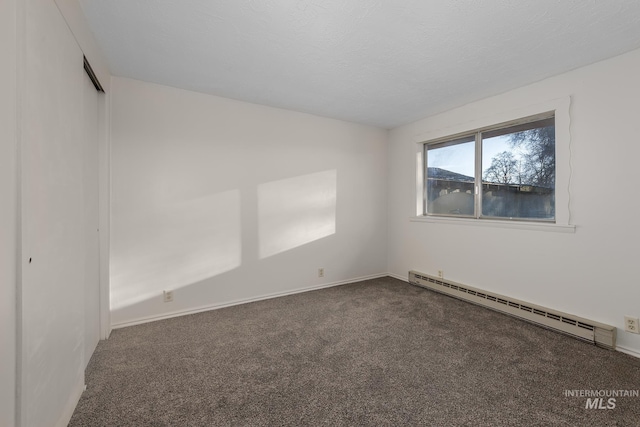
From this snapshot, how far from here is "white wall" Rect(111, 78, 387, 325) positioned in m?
2.70

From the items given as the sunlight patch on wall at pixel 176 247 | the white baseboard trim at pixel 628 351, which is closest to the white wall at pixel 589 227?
the white baseboard trim at pixel 628 351

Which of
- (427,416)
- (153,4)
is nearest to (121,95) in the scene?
(153,4)

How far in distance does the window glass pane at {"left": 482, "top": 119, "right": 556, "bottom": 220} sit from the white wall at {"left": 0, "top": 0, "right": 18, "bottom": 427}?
3.87 m

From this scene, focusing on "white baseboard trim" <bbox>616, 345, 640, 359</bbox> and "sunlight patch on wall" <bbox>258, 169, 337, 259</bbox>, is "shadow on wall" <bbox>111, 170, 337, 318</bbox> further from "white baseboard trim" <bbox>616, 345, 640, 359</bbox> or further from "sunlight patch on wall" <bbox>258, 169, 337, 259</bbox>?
"white baseboard trim" <bbox>616, 345, 640, 359</bbox>

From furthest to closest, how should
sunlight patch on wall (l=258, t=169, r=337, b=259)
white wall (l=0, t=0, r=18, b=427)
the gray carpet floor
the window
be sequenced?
sunlight patch on wall (l=258, t=169, r=337, b=259)
the window
the gray carpet floor
white wall (l=0, t=0, r=18, b=427)

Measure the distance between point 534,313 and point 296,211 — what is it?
283cm

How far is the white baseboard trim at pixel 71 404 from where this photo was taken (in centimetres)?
144

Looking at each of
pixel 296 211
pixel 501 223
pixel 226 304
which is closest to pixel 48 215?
pixel 226 304

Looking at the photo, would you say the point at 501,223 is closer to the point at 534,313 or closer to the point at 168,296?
the point at 534,313

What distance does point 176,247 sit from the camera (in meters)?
2.92

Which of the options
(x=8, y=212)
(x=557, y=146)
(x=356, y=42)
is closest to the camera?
(x=8, y=212)

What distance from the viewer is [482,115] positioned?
321 centimetres

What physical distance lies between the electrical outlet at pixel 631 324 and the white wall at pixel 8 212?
3.80 metres

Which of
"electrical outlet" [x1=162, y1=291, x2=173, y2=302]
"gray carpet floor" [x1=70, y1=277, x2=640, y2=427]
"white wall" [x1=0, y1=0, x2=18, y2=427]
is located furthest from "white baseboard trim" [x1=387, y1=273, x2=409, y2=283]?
"white wall" [x1=0, y1=0, x2=18, y2=427]
